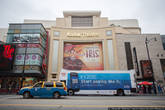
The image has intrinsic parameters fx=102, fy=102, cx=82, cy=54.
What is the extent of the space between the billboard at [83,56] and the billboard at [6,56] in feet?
42.2

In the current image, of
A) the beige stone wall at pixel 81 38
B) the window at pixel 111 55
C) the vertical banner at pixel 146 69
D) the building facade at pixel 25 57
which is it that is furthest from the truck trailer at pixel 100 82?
the vertical banner at pixel 146 69

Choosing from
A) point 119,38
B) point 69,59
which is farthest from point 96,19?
point 69,59

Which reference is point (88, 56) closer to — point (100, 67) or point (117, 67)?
point (100, 67)

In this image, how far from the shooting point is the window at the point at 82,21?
127ft

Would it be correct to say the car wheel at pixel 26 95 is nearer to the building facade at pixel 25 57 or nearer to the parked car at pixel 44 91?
the parked car at pixel 44 91

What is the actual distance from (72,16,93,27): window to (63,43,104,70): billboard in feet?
34.8

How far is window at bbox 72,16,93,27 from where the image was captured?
38.6m

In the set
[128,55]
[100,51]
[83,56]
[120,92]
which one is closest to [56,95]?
[120,92]

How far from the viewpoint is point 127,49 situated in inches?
1168

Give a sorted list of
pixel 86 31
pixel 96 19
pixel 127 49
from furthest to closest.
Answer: pixel 96 19 < pixel 86 31 < pixel 127 49

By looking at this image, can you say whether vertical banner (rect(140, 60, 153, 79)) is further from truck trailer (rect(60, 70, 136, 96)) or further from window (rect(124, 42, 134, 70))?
truck trailer (rect(60, 70, 136, 96))

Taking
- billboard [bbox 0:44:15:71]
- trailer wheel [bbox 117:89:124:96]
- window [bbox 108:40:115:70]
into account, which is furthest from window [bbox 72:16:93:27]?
trailer wheel [bbox 117:89:124:96]

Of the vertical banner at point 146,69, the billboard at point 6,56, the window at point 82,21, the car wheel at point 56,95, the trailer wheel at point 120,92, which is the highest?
the window at point 82,21

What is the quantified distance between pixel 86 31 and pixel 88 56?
799 centimetres
